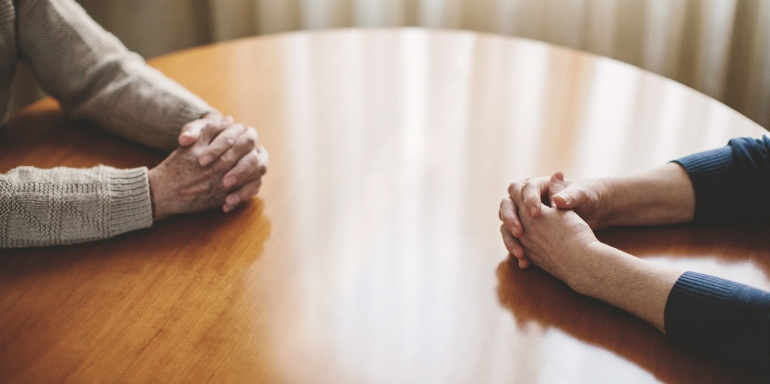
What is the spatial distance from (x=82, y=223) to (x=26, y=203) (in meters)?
0.08

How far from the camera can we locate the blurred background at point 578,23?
6.42 feet

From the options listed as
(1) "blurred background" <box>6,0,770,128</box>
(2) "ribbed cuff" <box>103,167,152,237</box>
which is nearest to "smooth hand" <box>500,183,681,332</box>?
(2) "ribbed cuff" <box>103,167,152,237</box>

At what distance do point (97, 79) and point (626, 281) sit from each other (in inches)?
38.4

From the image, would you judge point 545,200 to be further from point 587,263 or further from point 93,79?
point 93,79

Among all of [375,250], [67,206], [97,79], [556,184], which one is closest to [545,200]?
[556,184]

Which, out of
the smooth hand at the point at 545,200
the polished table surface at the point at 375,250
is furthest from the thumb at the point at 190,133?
the smooth hand at the point at 545,200

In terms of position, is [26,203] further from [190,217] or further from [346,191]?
[346,191]

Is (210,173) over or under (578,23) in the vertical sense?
under

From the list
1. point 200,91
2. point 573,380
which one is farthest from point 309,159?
point 573,380

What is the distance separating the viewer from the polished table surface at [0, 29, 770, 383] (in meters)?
0.71

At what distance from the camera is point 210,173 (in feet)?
3.25

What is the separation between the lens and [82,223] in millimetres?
901

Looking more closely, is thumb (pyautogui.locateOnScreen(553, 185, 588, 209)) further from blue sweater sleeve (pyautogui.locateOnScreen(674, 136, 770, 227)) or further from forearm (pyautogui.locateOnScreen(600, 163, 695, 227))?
blue sweater sleeve (pyautogui.locateOnScreen(674, 136, 770, 227))

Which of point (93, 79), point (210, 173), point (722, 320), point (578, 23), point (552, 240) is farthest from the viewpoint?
point (578, 23)
